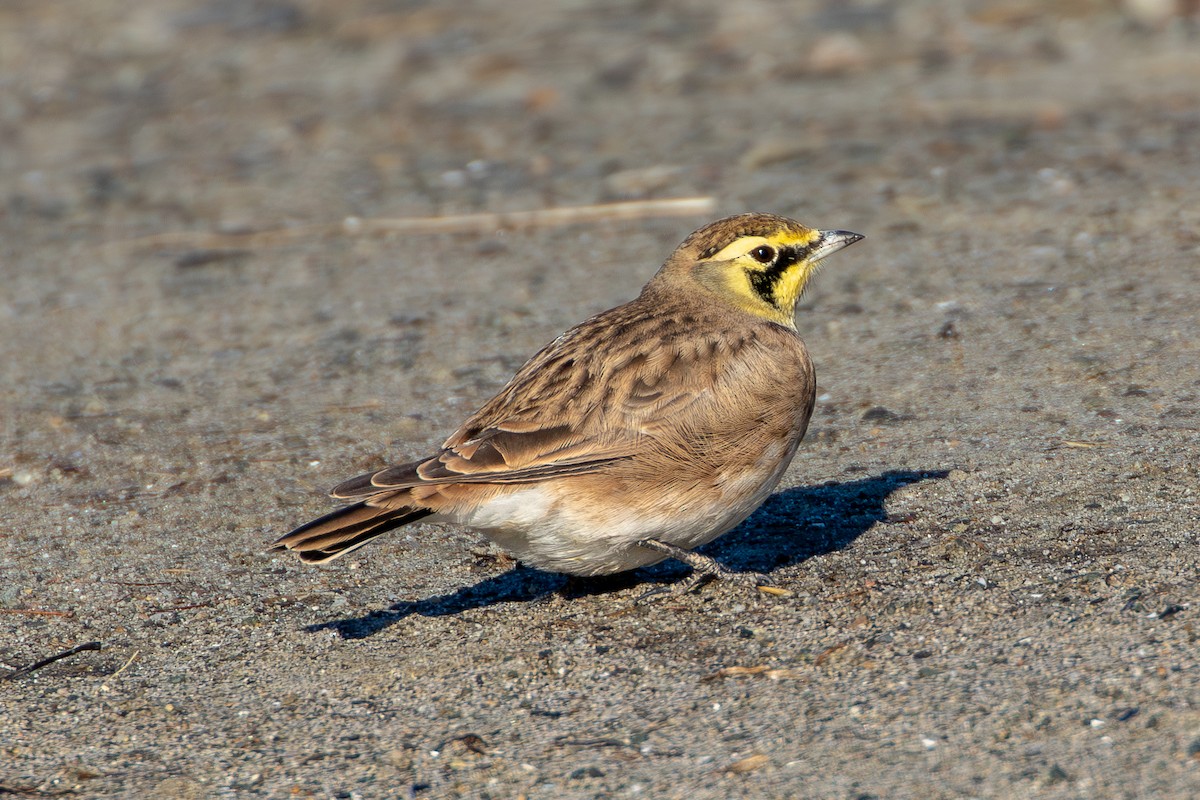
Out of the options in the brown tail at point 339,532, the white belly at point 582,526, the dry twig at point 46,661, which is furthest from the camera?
the dry twig at point 46,661

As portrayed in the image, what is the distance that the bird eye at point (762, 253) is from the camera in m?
5.89

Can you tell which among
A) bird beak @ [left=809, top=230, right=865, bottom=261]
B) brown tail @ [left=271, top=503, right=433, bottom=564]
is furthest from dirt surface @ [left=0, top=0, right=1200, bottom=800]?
bird beak @ [left=809, top=230, right=865, bottom=261]

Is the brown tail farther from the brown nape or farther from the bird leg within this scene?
the brown nape

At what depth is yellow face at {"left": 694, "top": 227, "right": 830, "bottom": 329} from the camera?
5887 mm

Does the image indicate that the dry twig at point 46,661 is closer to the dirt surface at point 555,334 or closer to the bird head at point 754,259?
the dirt surface at point 555,334

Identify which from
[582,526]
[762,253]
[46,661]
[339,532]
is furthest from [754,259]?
[46,661]

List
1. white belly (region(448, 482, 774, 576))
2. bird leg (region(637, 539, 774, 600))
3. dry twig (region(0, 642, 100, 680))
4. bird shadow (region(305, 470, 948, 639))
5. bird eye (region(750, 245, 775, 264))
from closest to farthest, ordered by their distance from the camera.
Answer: white belly (region(448, 482, 774, 576)), dry twig (region(0, 642, 100, 680)), bird leg (region(637, 539, 774, 600)), bird shadow (region(305, 470, 948, 639)), bird eye (region(750, 245, 775, 264))

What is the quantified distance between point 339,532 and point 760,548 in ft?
5.79

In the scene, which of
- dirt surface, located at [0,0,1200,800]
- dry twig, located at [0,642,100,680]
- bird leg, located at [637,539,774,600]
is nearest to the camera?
dirt surface, located at [0,0,1200,800]

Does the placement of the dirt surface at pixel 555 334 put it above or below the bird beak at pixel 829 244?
below

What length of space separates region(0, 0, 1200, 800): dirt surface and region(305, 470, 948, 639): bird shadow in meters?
0.02

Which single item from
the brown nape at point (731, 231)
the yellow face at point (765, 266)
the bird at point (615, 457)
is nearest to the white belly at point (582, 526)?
the bird at point (615, 457)

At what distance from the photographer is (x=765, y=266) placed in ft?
19.4

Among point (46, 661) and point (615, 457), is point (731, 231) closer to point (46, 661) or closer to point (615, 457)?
point (615, 457)
